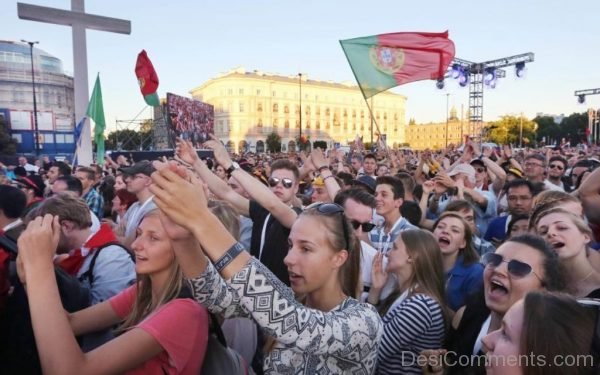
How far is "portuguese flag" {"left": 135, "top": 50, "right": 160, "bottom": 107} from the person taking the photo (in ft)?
36.1

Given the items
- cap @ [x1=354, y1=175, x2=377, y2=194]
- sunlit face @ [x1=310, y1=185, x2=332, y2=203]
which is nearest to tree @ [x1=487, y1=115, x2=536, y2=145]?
cap @ [x1=354, y1=175, x2=377, y2=194]

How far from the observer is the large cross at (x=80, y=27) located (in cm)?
1589

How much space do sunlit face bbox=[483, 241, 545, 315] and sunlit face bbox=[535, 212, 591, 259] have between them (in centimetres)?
54

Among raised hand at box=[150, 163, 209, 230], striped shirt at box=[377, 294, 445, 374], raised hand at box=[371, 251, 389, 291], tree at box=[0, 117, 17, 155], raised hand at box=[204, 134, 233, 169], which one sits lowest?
striped shirt at box=[377, 294, 445, 374]

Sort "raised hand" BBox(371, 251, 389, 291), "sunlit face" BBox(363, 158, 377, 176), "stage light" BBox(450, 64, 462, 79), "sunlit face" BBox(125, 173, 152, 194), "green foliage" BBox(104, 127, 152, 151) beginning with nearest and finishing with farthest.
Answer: "raised hand" BBox(371, 251, 389, 291) → "sunlit face" BBox(125, 173, 152, 194) → "sunlit face" BBox(363, 158, 377, 176) → "stage light" BBox(450, 64, 462, 79) → "green foliage" BBox(104, 127, 152, 151)

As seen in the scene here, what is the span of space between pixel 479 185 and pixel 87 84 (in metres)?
15.4

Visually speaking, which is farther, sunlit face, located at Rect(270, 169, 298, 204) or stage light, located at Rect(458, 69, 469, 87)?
stage light, located at Rect(458, 69, 469, 87)

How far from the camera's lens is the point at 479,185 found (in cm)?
777

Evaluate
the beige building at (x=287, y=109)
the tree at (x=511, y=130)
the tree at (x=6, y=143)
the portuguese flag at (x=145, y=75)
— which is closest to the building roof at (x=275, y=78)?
the beige building at (x=287, y=109)

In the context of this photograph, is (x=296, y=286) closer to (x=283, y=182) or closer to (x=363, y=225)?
(x=363, y=225)

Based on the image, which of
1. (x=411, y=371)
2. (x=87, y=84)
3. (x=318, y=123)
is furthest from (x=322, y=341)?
(x=318, y=123)

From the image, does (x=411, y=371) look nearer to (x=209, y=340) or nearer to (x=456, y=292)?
(x=456, y=292)

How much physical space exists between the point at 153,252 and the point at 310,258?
30.5 inches

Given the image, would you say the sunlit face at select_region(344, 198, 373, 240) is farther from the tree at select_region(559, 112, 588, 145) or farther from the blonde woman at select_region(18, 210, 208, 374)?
the tree at select_region(559, 112, 588, 145)
